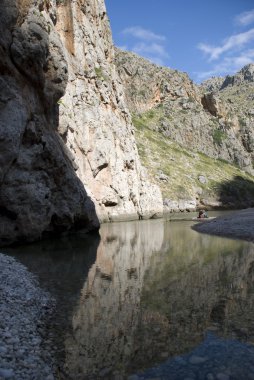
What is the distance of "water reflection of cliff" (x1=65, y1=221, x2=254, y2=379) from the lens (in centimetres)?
1144

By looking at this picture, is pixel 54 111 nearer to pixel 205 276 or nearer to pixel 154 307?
pixel 205 276

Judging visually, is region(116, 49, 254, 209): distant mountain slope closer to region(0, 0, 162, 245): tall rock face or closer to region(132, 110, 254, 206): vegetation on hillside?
region(132, 110, 254, 206): vegetation on hillside

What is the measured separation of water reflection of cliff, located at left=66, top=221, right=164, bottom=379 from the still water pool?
3 cm

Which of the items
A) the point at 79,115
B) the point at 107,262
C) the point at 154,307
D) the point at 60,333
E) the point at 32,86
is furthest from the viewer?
the point at 79,115

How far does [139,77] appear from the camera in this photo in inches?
6299

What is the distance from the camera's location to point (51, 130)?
41.0 m

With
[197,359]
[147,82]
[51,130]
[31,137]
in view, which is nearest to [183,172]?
[147,82]

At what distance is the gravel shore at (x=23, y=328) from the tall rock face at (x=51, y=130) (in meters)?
13.7

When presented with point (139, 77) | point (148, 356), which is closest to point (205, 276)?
point (148, 356)

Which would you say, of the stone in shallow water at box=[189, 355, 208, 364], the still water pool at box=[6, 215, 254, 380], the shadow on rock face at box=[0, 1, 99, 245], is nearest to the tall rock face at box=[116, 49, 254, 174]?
the shadow on rock face at box=[0, 1, 99, 245]

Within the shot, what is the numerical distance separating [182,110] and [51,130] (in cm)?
12360

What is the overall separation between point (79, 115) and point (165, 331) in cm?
5497

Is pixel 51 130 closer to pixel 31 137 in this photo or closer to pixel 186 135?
pixel 31 137

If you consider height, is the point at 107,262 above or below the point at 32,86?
below
